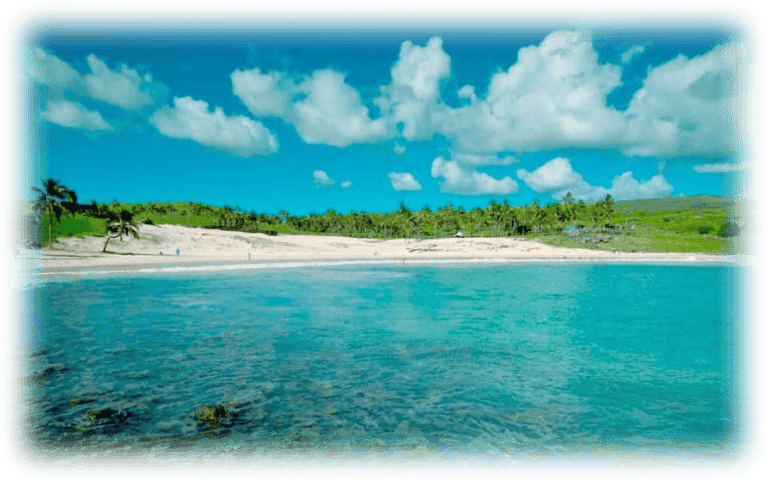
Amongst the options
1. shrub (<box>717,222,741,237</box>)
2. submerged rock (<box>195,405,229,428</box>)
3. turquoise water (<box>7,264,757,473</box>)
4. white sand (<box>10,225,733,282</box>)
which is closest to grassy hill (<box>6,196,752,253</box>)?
white sand (<box>10,225,733,282</box>)

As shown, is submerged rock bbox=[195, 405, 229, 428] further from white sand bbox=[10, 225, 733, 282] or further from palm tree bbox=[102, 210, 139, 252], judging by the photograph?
palm tree bbox=[102, 210, 139, 252]

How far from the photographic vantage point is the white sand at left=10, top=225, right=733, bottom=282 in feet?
123

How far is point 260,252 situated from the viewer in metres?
62.6

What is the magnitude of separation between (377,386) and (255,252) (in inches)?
2212

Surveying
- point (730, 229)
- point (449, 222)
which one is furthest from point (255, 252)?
point (730, 229)

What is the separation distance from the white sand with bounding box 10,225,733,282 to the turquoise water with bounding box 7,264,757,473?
1807 cm

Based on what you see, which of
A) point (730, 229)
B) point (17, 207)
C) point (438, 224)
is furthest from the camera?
point (438, 224)

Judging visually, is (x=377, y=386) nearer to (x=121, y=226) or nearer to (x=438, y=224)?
(x=121, y=226)

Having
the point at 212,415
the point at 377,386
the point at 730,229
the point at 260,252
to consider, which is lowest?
the point at 377,386

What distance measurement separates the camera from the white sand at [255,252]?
37.6m

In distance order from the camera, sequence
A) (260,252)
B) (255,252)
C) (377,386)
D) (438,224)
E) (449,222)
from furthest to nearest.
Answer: (438,224), (449,222), (260,252), (255,252), (377,386)

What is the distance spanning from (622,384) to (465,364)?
3.39 m

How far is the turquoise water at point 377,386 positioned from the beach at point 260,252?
19.9 metres

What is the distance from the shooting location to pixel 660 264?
4488 cm
